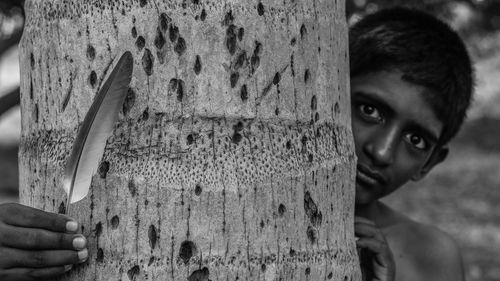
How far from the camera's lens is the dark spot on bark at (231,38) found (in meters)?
1.51

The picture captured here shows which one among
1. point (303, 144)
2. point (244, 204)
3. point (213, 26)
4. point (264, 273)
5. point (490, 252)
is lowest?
point (490, 252)

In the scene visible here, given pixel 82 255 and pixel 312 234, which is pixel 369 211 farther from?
pixel 82 255

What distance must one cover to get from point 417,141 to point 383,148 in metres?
0.29

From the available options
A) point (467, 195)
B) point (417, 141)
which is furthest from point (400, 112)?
point (467, 195)

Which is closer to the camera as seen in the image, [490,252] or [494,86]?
[490,252]

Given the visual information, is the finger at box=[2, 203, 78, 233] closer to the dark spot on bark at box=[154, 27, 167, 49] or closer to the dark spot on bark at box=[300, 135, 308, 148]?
the dark spot on bark at box=[154, 27, 167, 49]

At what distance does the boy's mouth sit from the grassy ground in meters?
5.34

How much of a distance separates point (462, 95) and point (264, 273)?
1.81 meters

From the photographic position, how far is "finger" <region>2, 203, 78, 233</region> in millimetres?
1471

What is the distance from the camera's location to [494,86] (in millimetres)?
9922

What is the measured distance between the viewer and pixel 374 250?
2496 mm

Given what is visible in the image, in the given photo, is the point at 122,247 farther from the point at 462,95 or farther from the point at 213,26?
the point at 462,95

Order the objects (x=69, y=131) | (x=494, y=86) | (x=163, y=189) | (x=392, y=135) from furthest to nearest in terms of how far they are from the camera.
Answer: (x=494, y=86) < (x=392, y=135) < (x=69, y=131) < (x=163, y=189)

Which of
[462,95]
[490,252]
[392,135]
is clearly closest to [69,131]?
[392,135]
